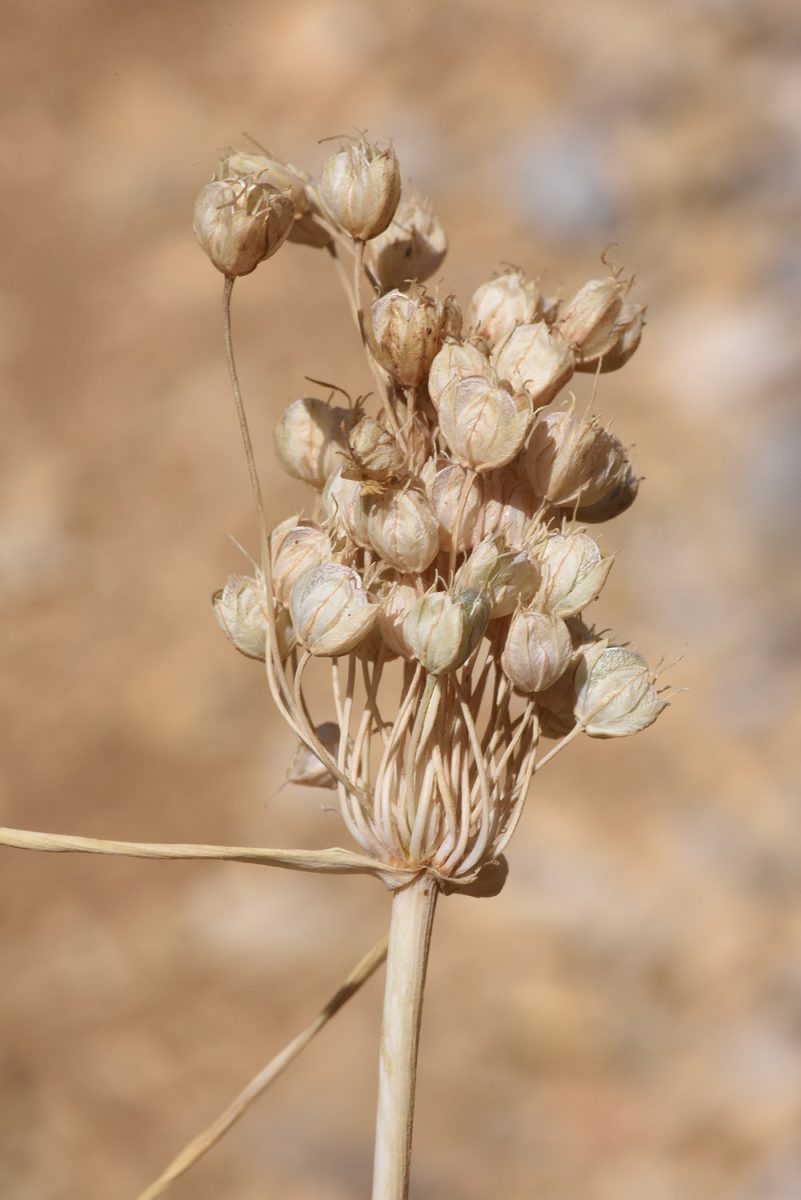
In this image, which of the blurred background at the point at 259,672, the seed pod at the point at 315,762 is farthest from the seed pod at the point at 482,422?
the blurred background at the point at 259,672

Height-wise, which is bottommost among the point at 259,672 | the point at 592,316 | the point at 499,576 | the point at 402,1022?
the point at 402,1022

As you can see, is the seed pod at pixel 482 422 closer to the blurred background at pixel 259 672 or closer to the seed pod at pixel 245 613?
the seed pod at pixel 245 613

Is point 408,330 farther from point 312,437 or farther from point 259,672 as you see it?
point 259,672

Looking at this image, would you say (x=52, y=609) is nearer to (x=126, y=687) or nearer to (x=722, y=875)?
(x=126, y=687)

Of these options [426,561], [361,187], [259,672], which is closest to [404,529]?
[426,561]

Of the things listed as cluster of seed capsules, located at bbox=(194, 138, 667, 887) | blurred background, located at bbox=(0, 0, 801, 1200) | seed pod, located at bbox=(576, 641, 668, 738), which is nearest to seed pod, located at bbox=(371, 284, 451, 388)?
cluster of seed capsules, located at bbox=(194, 138, 667, 887)
